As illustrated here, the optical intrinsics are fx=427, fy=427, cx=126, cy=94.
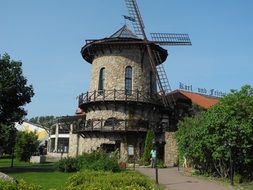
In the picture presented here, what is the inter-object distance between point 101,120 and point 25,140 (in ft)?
29.6

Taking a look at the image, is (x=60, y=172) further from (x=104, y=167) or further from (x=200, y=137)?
(x=200, y=137)

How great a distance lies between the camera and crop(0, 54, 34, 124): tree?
30.9m

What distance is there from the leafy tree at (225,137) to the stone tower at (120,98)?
11.5 metres

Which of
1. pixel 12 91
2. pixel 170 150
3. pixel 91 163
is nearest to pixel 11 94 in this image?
pixel 12 91

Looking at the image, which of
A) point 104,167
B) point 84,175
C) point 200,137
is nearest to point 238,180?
point 200,137

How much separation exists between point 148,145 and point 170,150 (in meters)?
2.62

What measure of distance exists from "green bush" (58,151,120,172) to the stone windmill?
9075mm

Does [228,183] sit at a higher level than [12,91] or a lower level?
lower

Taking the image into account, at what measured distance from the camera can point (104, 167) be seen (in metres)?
25.5

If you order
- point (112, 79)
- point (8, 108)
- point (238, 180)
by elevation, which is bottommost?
point (238, 180)

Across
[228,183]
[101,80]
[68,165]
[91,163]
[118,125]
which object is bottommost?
[228,183]

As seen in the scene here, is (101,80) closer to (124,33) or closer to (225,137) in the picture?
(124,33)

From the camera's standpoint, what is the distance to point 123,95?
128 feet

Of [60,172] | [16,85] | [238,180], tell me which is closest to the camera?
[238,180]
